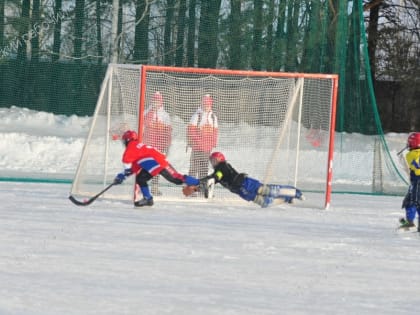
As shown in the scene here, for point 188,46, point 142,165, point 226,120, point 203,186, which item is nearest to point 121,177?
point 142,165

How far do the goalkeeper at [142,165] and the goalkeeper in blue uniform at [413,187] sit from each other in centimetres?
219

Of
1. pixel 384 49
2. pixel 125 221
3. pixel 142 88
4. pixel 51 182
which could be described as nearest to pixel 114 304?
pixel 125 221

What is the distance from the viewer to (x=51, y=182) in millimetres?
12062

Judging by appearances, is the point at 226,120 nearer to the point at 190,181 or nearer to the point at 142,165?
the point at 190,181

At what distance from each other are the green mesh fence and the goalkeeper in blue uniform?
490 centimetres

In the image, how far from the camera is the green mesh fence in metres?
13.5

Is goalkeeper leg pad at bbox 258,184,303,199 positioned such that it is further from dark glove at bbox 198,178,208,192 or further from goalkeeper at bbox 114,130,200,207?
goalkeeper at bbox 114,130,200,207

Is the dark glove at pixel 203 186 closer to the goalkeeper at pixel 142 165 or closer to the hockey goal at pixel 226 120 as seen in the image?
the hockey goal at pixel 226 120

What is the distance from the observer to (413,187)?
26.9 ft

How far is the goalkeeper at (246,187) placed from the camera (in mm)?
9227

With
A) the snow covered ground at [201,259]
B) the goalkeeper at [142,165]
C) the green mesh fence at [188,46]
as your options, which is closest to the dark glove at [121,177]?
the goalkeeper at [142,165]

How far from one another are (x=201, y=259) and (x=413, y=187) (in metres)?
2.82

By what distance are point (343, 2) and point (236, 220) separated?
621cm

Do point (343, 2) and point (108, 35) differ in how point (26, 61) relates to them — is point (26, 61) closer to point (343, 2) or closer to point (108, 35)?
point (108, 35)
